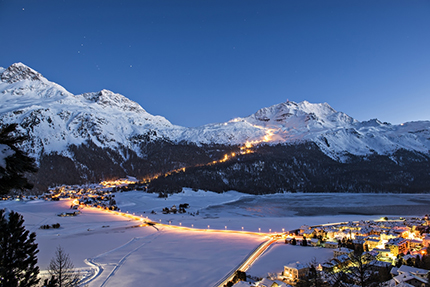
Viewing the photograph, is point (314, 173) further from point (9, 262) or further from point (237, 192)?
point (9, 262)

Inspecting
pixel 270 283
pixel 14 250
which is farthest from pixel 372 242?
pixel 14 250

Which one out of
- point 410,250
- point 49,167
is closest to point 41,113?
point 49,167

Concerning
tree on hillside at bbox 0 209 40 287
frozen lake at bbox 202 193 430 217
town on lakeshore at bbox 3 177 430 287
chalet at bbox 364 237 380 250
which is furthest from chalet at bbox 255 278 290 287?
frozen lake at bbox 202 193 430 217

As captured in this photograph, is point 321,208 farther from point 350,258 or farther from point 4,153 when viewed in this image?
point 4,153

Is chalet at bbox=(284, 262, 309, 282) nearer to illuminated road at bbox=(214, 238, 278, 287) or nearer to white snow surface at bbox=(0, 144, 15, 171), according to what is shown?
illuminated road at bbox=(214, 238, 278, 287)

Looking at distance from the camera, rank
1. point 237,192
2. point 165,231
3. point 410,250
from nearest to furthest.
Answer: point 410,250, point 165,231, point 237,192

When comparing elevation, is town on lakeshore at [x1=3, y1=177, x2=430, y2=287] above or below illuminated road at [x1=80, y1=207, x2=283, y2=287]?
above

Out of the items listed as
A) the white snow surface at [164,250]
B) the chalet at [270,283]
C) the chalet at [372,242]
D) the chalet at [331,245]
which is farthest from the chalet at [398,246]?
the chalet at [270,283]

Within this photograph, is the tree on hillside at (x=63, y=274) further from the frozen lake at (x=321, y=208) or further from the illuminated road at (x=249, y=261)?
the frozen lake at (x=321, y=208)
